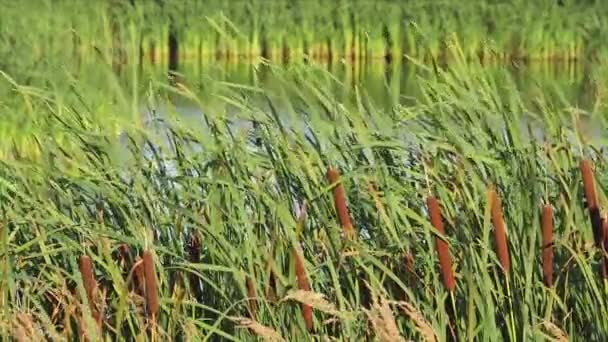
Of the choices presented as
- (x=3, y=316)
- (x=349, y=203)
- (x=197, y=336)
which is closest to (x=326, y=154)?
(x=349, y=203)

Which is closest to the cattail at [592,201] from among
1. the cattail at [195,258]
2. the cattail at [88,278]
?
the cattail at [195,258]

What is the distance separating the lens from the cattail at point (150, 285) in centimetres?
242

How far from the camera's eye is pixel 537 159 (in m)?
2.97

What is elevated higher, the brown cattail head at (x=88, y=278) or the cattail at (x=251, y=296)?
the brown cattail head at (x=88, y=278)

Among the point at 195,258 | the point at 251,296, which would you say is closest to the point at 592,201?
the point at 251,296

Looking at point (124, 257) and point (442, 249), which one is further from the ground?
point (442, 249)

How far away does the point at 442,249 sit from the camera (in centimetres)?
256

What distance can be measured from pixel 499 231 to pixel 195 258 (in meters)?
0.70

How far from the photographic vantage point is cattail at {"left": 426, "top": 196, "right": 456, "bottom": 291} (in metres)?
2.54

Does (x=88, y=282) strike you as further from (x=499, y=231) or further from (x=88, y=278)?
(x=499, y=231)

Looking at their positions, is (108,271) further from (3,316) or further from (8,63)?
(8,63)

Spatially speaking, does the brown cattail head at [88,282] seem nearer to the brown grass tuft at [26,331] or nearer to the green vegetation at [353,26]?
the brown grass tuft at [26,331]

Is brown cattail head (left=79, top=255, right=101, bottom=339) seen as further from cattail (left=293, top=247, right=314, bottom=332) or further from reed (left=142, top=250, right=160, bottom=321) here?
cattail (left=293, top=247, right=314, bottom=332)

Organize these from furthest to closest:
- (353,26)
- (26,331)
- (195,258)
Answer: (353,26), (195,258), (26,331)
